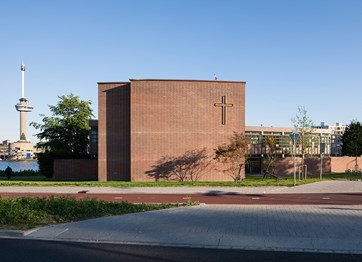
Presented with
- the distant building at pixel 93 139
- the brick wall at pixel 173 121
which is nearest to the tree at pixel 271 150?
the brick wall at pixel 173 121

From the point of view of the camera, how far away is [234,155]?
3094cm

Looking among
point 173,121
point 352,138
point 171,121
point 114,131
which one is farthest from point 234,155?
point 352,138

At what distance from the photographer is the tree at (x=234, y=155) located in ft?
102

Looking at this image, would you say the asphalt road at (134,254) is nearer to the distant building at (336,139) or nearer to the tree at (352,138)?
the tree at (352,138)

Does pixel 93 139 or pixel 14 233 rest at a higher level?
pixel 93 139

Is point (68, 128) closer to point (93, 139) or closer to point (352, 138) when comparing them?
point (93, 139)

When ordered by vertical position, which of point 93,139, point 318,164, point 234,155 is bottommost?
point 318,164

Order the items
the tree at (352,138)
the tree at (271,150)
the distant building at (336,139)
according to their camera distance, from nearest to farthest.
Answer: the tree at (271,150), the tree at (352,138), the distant building at (336,139)

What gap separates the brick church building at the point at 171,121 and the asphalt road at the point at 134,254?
23.4 meters

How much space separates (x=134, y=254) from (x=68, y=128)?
36784mm

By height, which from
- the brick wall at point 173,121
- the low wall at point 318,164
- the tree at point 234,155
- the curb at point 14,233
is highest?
the brick wall at point 173,121

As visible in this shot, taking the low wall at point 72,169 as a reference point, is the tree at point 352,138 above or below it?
above

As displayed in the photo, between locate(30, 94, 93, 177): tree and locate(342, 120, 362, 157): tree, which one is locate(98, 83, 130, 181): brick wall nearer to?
locate(30, 94, 93, 177): tree

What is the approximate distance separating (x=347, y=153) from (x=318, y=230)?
61.2 metres
